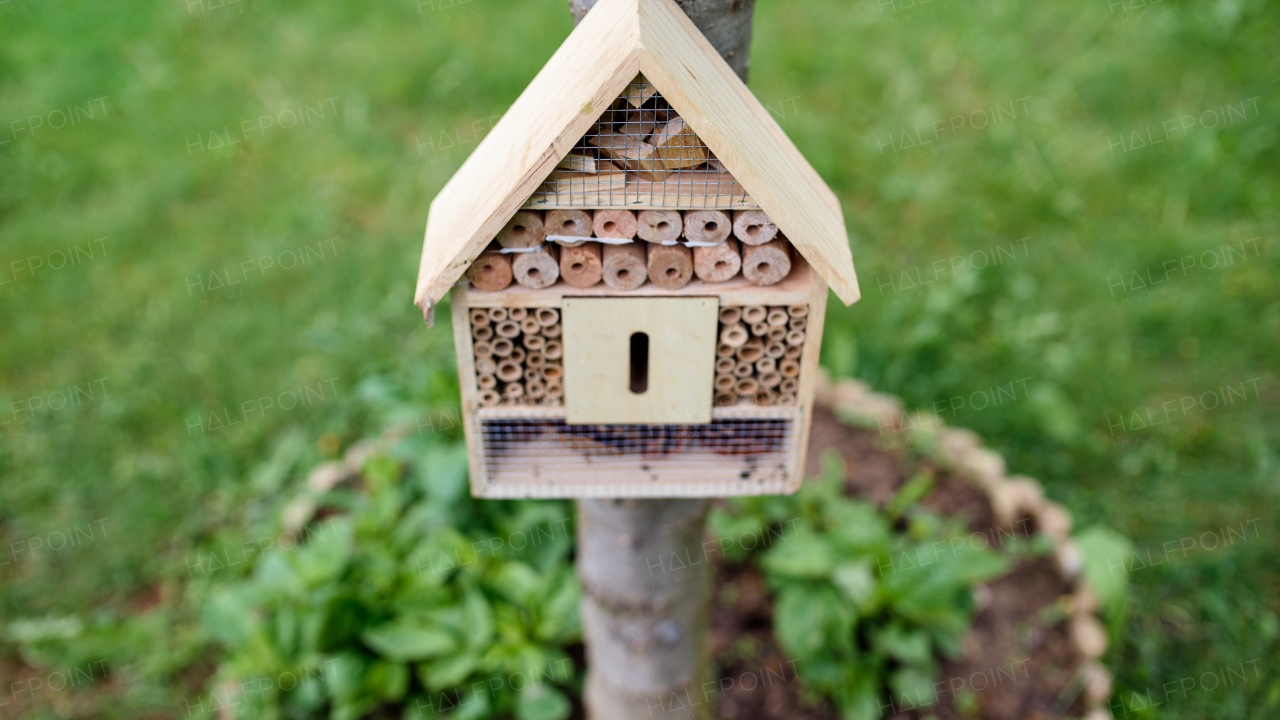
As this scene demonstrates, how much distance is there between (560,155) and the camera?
58.8 inches

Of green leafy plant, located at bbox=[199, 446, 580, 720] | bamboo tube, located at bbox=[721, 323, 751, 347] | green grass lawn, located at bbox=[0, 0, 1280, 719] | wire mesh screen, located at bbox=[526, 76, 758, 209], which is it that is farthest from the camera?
green grass lawn, located at bbox=[0, 0, 1280, 719]

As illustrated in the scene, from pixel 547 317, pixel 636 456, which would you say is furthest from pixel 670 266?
pixel 636 456

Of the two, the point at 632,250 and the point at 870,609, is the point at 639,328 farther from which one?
the point at 870,609

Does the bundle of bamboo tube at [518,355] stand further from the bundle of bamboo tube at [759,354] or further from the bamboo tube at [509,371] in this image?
the bundle of bamboo tube at [759,354]

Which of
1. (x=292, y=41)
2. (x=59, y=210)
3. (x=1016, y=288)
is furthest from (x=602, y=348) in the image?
(x=292, y=41)

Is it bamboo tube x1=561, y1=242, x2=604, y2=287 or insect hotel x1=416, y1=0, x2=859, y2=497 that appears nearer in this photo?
insect hotel x1=416, y1=0, x2=859, y2=497

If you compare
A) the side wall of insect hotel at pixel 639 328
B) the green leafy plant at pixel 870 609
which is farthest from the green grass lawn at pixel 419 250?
the side wall of insect hotel at pixel 639 328

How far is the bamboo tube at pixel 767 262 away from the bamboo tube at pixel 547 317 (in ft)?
1.23

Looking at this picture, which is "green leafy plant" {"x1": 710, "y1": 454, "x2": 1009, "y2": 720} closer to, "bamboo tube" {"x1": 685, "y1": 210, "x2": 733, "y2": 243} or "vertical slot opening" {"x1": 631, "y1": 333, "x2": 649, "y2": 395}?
"vertical slot opening" {"x1": 631, "y1": 333, "x2": 649, "y2": 395}

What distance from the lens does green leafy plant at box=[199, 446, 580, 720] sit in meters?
2.72

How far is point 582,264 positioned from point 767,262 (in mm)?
347

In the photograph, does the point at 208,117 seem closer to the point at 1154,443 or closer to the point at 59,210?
the point at 59,210

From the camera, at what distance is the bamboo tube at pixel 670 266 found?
1685 mm

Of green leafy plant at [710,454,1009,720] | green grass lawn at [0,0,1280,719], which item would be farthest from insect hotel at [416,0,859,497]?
green grass lawn at [0,0,1280,719]
